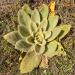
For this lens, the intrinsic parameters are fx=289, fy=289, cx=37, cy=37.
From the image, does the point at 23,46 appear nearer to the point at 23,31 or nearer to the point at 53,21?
the point at 23,31

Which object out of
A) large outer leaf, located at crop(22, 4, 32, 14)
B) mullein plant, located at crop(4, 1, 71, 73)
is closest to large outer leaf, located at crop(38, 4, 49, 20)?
mullein plant, located at crop(4, 1, 71, 73)

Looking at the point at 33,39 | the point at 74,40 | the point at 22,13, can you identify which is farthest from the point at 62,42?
the point at 22,13

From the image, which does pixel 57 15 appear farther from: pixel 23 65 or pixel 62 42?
pixel 23 65

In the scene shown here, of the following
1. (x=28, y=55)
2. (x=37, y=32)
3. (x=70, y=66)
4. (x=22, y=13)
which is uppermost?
(x=22, y=13)

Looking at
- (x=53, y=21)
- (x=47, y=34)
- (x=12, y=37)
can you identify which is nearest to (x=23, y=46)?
(x=12, y=37)

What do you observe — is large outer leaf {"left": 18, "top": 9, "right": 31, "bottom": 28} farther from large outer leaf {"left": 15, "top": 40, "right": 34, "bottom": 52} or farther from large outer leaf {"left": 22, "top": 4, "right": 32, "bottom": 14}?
large outer leaf {"left": 15, "top": 40, "right": 34, "bottom": 52}

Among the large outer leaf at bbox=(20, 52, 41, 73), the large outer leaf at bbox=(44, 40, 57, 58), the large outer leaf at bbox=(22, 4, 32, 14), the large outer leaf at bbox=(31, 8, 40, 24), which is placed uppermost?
the large outer leaf at bbox=(22, 4, 32, 14)
